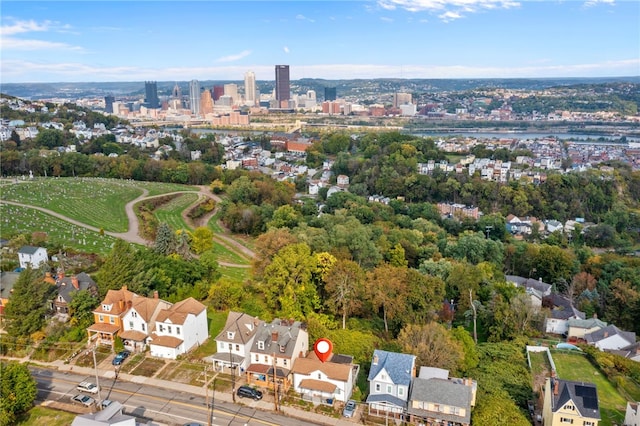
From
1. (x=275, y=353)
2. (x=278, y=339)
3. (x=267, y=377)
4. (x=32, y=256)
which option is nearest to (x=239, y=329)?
(x=278, y=339)

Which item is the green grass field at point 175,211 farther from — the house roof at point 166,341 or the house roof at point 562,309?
the house roof at point 562,309

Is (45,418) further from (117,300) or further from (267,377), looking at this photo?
(267,377)

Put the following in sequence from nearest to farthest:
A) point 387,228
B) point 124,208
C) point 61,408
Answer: point 61,408 < point 387,228 < point 124,208

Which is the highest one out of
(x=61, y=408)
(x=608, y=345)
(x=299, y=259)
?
(x=299, y=259)

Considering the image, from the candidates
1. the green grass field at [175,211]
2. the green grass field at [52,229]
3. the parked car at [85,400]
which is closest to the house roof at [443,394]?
the parked car at [85,400]

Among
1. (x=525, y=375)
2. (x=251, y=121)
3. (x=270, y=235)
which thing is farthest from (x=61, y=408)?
(x=251, y=121)

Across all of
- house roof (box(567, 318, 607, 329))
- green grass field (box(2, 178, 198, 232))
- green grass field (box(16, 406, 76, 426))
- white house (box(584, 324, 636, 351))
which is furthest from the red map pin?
green grass field (box(2, 178, 198, 232))

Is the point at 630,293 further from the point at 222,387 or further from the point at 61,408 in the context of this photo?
the point at 61,408
